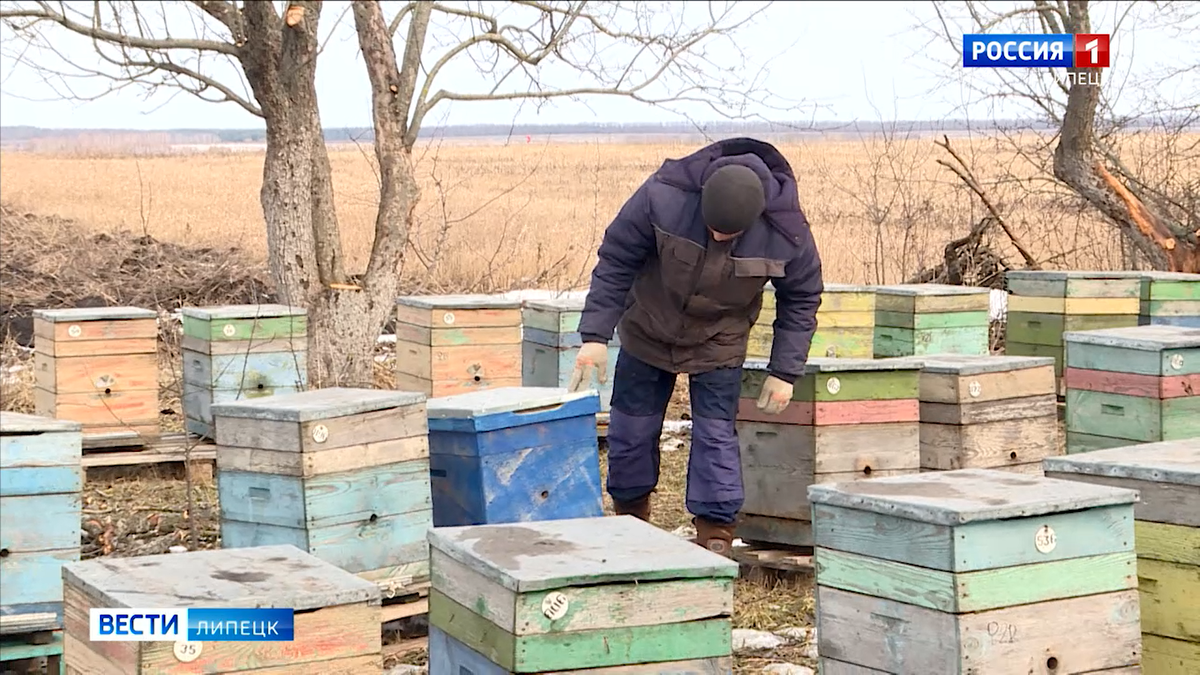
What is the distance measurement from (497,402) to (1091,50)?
9620 mm

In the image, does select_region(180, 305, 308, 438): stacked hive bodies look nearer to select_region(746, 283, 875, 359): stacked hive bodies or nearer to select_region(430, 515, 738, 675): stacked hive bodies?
select_region(746, 283, 875, 359): stacked hive bodies

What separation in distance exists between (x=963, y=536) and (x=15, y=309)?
35.1ft

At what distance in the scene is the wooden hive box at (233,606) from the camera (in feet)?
9.87

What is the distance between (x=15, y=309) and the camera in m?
12.2

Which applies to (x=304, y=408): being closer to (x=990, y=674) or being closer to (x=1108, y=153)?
(x=990, y=674)

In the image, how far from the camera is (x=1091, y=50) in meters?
13.1

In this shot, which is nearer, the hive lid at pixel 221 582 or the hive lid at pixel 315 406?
the hive lid at pixel 221 582

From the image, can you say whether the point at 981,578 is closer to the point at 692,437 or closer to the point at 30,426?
the point at 692,437

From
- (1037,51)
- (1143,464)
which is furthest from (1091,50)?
(1143,464)

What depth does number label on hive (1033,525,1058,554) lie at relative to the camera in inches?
132

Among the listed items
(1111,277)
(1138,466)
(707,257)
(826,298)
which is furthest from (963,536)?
(1111,277)

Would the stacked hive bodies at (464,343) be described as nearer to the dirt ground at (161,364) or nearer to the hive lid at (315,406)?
the dirt ground at (161,364)

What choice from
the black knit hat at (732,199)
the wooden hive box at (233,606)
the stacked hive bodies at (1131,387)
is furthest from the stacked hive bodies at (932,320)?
the wooden hive box at (233,606)

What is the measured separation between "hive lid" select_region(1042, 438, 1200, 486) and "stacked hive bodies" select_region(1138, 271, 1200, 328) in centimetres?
533
